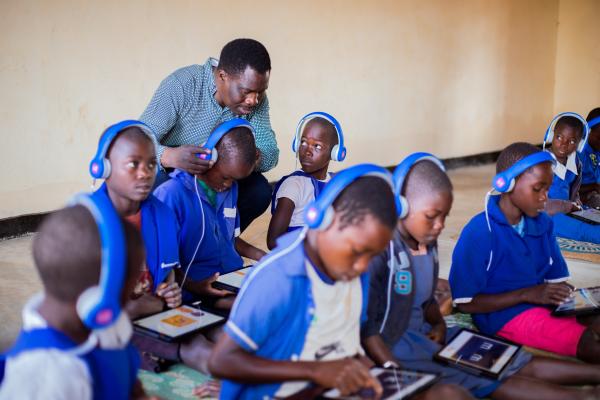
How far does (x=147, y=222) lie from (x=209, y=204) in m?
0.43

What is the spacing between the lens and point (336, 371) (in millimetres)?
1547

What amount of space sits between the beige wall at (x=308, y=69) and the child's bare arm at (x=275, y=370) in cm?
327

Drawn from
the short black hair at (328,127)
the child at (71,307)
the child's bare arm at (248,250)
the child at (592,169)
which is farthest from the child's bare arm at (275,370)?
the child at (592,169)

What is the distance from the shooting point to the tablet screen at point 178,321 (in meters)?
2.18

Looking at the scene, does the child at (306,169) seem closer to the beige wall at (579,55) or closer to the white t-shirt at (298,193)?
the white t-shirt at (298,193)

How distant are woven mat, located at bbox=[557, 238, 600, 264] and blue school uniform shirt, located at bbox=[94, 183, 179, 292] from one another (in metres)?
2.81

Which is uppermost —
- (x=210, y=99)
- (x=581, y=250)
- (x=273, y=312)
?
(x=210, y=99)

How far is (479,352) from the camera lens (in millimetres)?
2113

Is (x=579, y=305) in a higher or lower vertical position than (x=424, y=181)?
lower

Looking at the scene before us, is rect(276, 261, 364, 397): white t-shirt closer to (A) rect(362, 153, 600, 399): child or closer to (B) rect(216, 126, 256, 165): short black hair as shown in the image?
(A) rect(362, 153, 600, 399): child

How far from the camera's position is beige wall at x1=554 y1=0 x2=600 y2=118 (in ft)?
34.3

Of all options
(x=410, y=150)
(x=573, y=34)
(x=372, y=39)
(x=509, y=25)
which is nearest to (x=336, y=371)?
(x=372, y=39)

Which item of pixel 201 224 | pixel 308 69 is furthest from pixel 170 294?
pixel 308 69

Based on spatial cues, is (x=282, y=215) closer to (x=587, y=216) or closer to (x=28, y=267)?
(x=28, y=267)
